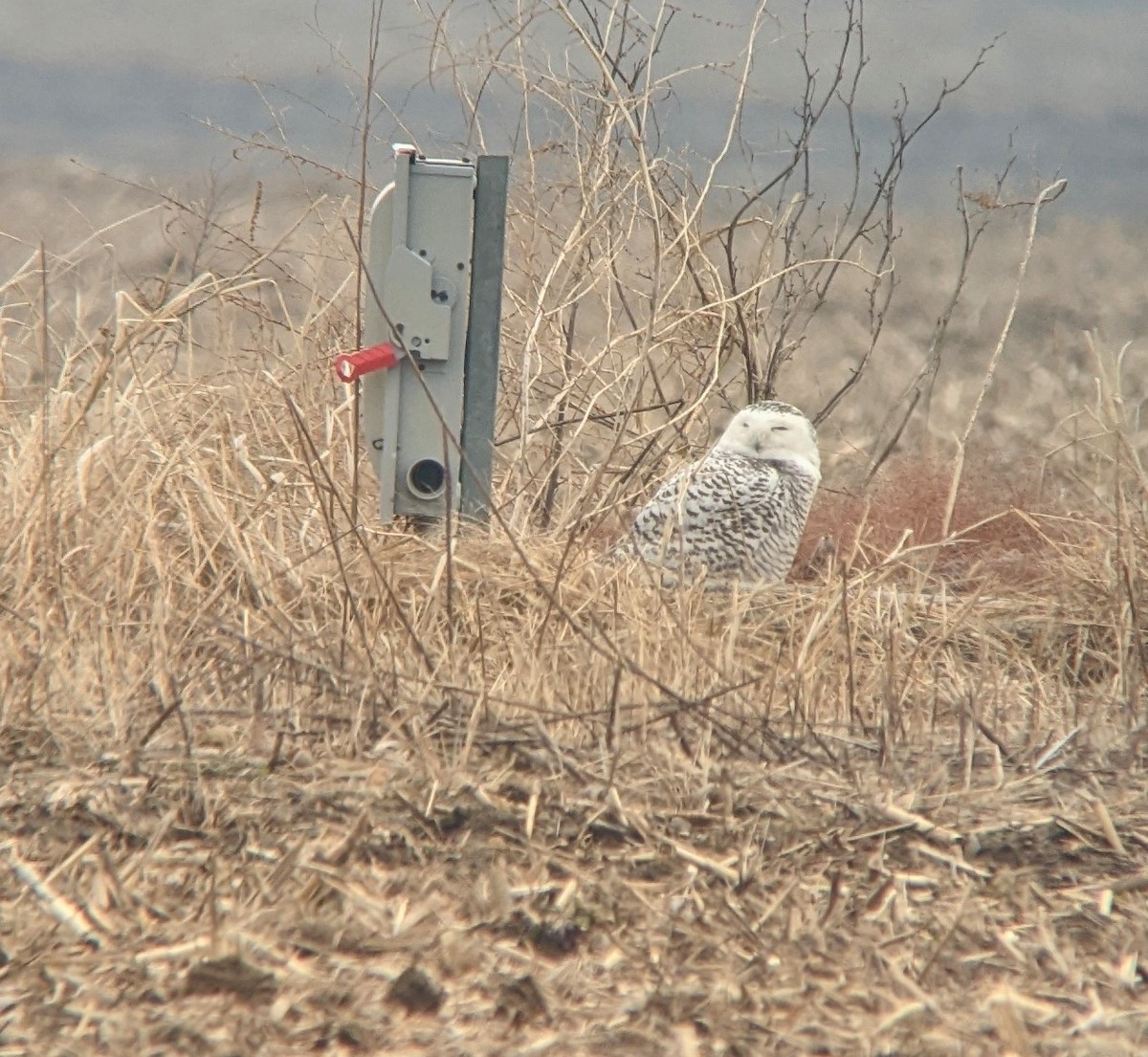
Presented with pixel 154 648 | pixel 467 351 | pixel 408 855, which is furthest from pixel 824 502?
pixel 408 855

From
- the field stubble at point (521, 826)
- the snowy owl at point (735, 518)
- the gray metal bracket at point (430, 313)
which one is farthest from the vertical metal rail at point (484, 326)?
the field stubble at point (521, 826)

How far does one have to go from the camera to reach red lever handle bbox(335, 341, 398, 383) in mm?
3373

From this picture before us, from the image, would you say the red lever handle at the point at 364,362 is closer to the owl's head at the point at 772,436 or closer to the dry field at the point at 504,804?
the dry field at the point at 504,804

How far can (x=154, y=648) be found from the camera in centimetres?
257

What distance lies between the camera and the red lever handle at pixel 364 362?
3373 millimetres

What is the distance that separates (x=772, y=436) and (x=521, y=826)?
8.18 ft

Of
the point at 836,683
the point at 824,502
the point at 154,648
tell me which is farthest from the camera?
the point at 824,502

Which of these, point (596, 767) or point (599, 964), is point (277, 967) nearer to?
point (599, 964)

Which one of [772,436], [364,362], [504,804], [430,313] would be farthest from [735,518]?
[504,804]

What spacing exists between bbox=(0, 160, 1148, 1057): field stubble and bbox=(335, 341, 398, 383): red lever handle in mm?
414

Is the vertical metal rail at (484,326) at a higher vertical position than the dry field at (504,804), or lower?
higher

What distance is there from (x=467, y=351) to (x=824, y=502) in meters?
2.29

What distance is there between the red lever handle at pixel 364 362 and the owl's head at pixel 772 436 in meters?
1.22

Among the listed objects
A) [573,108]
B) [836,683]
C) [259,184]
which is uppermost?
[573,108]
